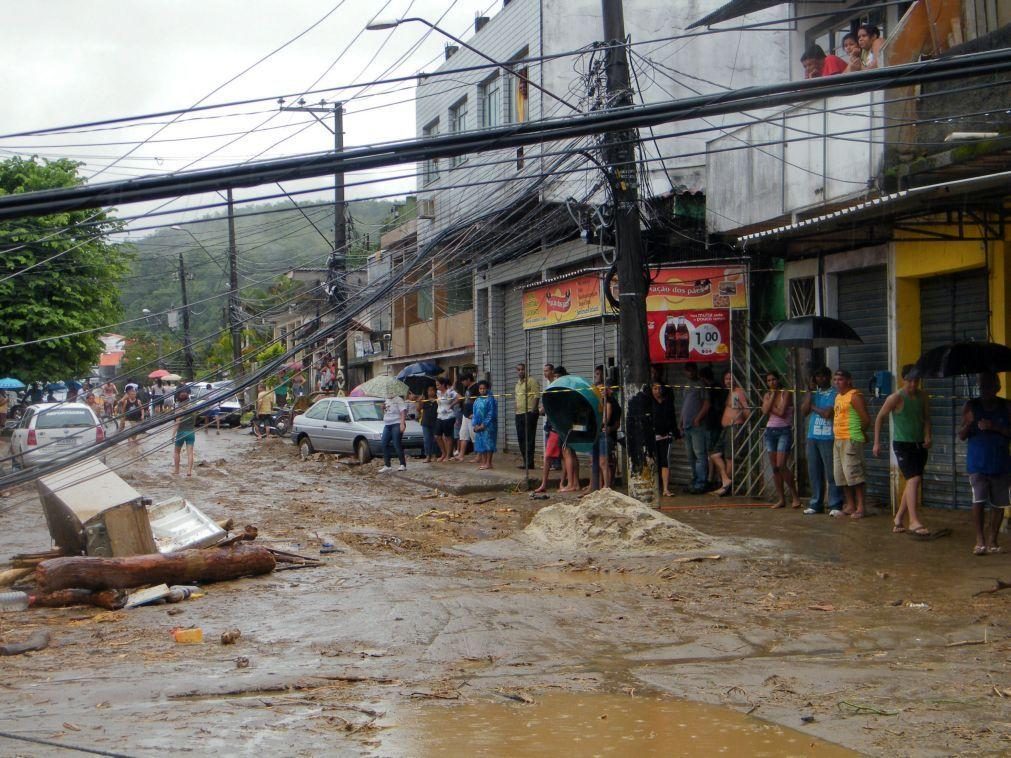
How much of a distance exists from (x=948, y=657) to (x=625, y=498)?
554 centimetres

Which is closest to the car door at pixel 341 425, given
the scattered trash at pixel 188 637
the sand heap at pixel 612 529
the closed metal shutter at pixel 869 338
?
the sand heap at pixel 612 529

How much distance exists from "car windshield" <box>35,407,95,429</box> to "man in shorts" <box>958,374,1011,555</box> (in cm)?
1740

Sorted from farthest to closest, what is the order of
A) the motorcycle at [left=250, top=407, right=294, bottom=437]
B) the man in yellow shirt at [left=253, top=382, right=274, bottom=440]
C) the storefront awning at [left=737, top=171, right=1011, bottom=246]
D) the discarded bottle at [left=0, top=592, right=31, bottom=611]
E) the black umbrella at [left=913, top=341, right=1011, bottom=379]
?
the man in yellow shirt at [left=253, top=382, right=274, bottom=440] → the motorcycle at [left=250, top=407, right=294, bottom=437] → the black umbrella at [left=913, top=341, right=1011, bottom=379] → the storefront awning at [left=737, top=171, right=1011, bottom=246] → the discarded bottle at [left=0, top=592, right=31, bottom=611]

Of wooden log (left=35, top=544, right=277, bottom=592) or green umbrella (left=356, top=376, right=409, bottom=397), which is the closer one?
wooden log (left=35, top=544, right=277, bottom=592)

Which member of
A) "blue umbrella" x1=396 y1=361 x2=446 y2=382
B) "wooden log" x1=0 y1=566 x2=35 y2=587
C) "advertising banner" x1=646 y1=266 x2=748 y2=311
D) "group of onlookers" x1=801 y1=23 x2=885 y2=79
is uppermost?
"group of onlookers" x1=801 y1=23 x2=885 y2=79

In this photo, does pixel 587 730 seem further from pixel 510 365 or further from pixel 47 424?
pixel 510 365

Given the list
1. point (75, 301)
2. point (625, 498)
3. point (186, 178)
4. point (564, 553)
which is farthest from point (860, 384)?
point (75, 301)

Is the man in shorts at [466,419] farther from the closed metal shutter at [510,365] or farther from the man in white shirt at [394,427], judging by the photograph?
the closed metal shutter at [510,365]

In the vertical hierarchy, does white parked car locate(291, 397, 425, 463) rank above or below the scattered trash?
above

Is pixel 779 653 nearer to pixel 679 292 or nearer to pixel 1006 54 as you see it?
pixel 1006 54

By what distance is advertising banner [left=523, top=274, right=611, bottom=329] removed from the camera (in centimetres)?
1666

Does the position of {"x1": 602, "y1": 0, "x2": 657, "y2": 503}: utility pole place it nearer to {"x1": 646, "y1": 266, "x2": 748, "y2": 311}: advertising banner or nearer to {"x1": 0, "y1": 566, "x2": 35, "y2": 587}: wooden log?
{"x1": 646, "y1": 266, "x2": 748, "y2": 311}: advertising banner

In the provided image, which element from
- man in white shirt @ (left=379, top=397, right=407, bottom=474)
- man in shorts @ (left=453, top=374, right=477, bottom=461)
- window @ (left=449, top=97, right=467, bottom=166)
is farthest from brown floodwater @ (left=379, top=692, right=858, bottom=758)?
window @ (left=449, top=97, right=467, bottom=166)

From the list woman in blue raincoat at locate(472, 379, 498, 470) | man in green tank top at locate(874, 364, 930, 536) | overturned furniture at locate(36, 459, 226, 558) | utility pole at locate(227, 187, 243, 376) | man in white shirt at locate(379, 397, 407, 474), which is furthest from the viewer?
man in white shirt at locate(379, 397, 407, 474)
